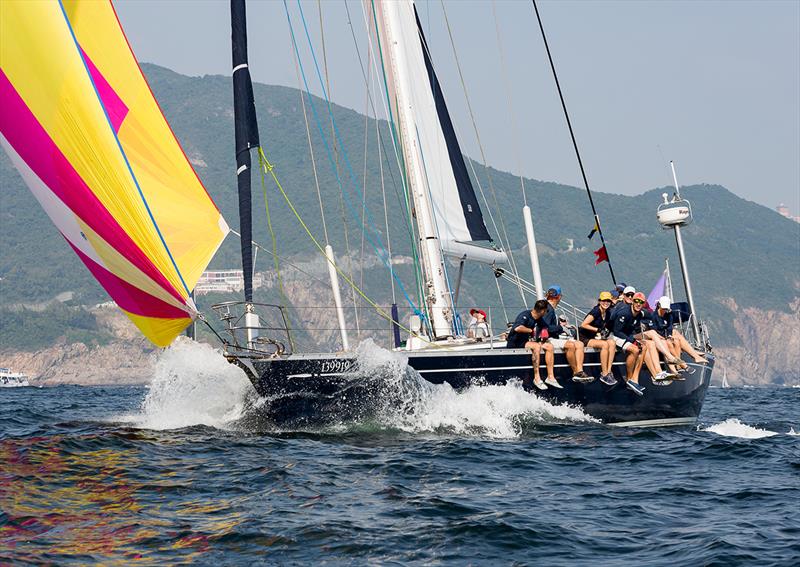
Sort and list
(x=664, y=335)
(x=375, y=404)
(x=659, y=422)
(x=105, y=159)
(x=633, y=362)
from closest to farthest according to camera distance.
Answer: (x=105, y=159), (x=375, y=404), (x=633, y=362), (x=664, y=335), (x=659, y=422)

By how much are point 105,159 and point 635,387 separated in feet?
25.8

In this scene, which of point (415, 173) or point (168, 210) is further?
point (415, 173)

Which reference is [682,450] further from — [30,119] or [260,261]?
[260,261]

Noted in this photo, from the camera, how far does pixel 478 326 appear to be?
16.1 metres

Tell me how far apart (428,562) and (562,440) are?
5974 mm

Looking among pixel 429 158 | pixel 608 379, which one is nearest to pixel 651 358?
pixel 608 379

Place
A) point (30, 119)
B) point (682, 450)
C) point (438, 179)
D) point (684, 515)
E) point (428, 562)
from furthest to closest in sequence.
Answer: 1. point (438, 179)
2. point (682, 450)
3. point (30, 119)
4. point (684, 515)
5. point (428, 562)

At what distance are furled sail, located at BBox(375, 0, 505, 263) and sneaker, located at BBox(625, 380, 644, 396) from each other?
4111mm

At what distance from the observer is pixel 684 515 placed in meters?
8.31

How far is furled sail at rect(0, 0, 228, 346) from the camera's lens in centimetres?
1091

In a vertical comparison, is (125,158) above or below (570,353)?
above

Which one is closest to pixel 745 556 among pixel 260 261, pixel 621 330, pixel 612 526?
pixel 612 526

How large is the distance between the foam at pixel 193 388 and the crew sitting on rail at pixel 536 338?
11.9ft

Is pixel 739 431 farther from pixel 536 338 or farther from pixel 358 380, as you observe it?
pixel 358 380
